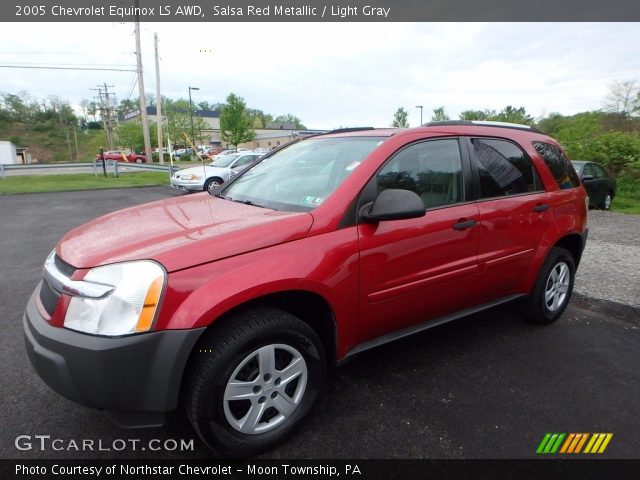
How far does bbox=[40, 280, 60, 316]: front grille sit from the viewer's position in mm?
1937

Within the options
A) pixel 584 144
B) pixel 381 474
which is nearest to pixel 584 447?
pixel 381 474

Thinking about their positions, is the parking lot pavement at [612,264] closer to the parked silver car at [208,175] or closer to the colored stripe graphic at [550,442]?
the colored stripe graphic at [550,442]

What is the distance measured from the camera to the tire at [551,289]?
355cm

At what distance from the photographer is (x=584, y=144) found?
1678cm

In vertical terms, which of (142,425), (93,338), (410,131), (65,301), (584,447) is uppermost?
(410,131)

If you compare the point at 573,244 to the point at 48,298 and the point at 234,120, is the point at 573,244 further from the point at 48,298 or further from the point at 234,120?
the point at 234,120

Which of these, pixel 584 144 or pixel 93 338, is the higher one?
Answer: pixel 584 144

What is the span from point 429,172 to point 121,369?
7.28 feet

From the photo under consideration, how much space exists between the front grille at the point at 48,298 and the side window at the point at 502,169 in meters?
2.79

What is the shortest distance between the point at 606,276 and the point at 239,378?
496cm

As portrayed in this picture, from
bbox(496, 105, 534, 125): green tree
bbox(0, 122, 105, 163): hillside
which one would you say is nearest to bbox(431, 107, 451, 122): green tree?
bbox(496, 105, 534, 125): green tree

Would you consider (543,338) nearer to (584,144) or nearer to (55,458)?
(55,458)

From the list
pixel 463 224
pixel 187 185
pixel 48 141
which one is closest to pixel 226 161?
pixel 187 185
